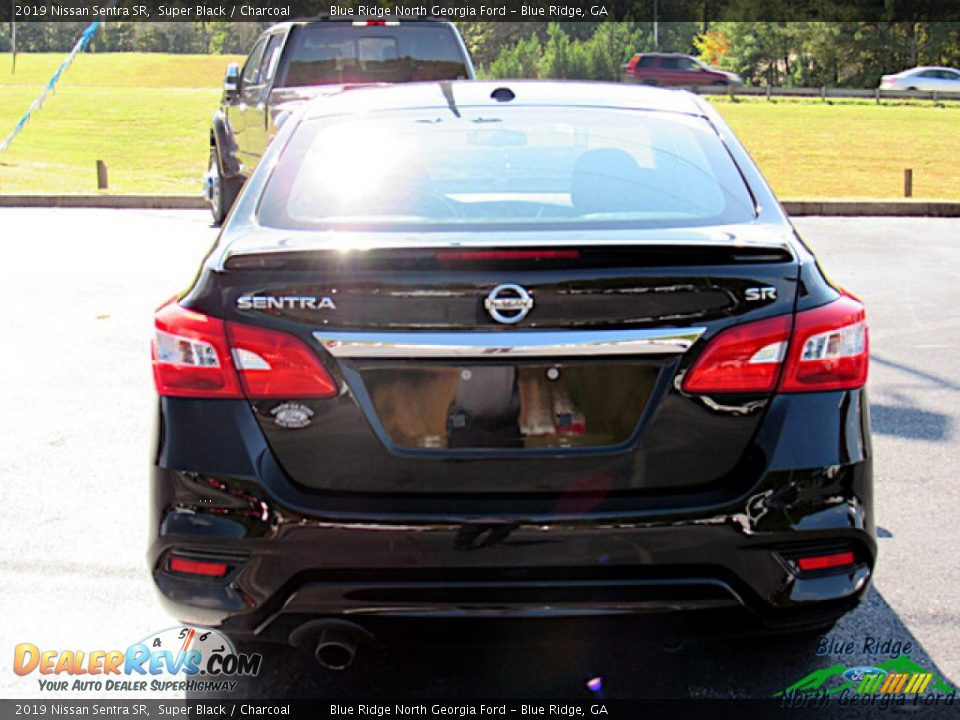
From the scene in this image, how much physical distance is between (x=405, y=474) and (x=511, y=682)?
86cm

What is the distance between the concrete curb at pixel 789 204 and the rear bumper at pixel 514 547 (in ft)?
45.5

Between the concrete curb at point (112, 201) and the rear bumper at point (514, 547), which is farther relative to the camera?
the concrete curb at point (112, 201)

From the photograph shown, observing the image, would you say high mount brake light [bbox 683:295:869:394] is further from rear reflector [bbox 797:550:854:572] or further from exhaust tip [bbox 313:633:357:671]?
exhaust tip [bbox 313:633:357:671]

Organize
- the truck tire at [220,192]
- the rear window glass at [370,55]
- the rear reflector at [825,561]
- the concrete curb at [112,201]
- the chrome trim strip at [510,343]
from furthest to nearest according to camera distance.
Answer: the concrete curb at [112,201], the truck tire at [220,192], the rear window glass at [370,55], the rear reflector at [825,561], the chrome trim strip at [510,343]

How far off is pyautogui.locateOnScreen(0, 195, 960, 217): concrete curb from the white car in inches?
1902

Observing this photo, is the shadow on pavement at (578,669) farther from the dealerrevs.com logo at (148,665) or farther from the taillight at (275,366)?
the taillight at (275,366)

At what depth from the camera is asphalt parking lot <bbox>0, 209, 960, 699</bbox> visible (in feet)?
11.8

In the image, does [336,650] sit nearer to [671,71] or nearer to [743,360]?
[743,360]

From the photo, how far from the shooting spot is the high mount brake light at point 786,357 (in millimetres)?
3016

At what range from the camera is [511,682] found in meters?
3.58

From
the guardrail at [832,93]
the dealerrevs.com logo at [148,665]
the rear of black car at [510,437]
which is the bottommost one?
the guardrail at [832,93]

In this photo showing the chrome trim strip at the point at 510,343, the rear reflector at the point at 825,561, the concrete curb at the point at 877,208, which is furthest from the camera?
the concrete curb at the point at 877,208

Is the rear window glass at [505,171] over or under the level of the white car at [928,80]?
over

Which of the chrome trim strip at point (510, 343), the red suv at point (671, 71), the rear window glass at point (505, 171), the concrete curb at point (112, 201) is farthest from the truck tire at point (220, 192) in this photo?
the red suv at point (671, 71)
